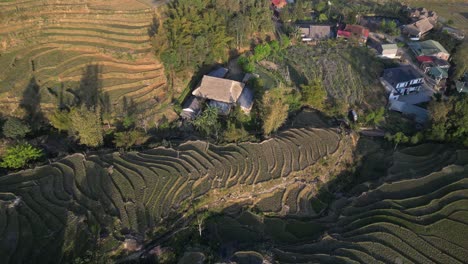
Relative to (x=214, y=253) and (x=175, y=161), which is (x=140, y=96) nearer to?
Answer: (x=175, y=161)

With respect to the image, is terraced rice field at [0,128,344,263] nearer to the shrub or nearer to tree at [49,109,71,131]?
tree at [49,109,71,131]

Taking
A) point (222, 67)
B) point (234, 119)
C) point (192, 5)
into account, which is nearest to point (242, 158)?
point (234, 119)

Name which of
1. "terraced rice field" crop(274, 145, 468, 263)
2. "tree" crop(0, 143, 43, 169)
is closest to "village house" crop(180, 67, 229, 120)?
"tree" crop(0, 143, 43, 169)

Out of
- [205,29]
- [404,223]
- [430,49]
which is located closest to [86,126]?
[205,29]

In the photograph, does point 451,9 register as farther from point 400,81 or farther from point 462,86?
point 400,81

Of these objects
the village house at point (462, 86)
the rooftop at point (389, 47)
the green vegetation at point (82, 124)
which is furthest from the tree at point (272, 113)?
the village house at point (462, 86)

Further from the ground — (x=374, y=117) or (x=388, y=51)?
(x=388, y=51)
